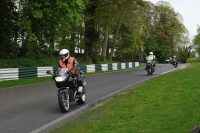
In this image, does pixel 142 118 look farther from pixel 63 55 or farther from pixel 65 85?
pixel 63 55

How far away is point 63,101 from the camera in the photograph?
29.5 feet

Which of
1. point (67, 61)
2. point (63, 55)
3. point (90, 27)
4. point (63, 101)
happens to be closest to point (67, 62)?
point (67, 61)

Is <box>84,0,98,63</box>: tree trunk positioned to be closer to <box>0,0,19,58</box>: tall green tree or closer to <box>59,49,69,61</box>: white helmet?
<box>0,0,19,58</box>: tall green tree

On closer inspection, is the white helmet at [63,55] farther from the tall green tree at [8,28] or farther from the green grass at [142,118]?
the tall green tree at [8,28]

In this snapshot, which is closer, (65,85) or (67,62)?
(65,85)

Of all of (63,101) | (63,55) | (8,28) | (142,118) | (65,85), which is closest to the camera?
(142,118)

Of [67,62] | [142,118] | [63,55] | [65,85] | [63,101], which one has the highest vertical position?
[63,55]

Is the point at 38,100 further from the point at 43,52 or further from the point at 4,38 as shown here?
the point at 43,52

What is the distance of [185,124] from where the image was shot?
6441 millimetres

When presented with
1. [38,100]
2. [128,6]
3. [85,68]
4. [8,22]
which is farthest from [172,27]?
[38,100]

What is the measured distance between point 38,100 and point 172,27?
255 feet

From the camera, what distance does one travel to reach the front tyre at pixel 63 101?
8.86 meters

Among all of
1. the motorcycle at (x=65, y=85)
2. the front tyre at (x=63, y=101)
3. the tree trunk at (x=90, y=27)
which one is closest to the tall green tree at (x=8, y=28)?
the tree trunk at (x=90, y=27)

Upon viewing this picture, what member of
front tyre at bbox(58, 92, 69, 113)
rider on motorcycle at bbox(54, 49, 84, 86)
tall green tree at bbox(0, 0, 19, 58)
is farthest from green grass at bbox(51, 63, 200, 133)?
tall green tree at bbox(0, 0, 19, 58)
